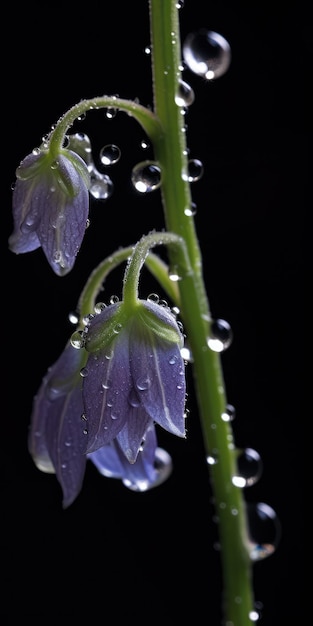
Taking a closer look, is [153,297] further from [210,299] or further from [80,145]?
[210,299]

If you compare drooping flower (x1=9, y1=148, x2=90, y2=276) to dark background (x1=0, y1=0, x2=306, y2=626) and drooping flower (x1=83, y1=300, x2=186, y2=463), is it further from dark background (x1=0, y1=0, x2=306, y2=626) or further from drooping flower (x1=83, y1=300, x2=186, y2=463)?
dark background (x1=0, y1=0, x2=306, y2=626)

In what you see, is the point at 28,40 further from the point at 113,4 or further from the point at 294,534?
the point at 294,534

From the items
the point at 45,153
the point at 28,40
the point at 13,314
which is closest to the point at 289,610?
the point at 13,314

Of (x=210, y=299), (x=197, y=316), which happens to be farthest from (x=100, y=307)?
(x=210, y=299)

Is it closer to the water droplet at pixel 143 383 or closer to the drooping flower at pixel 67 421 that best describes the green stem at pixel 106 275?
the drooping flower at pixel 67 421

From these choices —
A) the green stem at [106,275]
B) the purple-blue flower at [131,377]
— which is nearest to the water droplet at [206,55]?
the green stem at [106,275]
